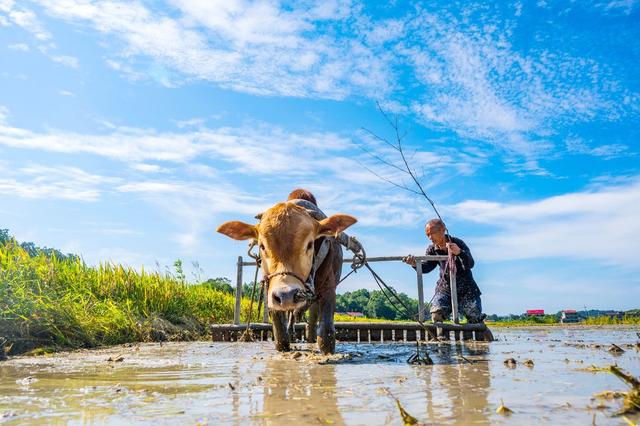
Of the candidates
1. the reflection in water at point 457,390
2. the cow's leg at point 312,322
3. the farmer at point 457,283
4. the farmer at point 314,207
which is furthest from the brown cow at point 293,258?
the farmer at point 457,283

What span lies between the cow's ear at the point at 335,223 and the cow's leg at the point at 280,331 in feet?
4.53

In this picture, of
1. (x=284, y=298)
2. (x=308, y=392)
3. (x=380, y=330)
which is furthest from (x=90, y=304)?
(x=308, y=392)

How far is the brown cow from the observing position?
467cm

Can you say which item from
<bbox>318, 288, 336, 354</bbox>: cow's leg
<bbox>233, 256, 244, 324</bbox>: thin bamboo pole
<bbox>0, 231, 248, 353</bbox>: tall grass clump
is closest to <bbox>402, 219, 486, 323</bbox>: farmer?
<bbox>233, 256, 244, 324</bbox>: thin bamboo pole

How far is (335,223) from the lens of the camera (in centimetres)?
560

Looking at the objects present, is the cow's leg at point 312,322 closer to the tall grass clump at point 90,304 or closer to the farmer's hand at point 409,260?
the farmer's hand at point 409,260

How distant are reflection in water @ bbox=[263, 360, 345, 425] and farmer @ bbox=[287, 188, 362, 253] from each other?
2194mm

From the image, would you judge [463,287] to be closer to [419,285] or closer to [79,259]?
[419,285]

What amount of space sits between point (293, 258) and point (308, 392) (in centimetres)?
197

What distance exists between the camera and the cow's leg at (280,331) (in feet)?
20.7

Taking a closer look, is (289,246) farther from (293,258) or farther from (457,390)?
(457,390)

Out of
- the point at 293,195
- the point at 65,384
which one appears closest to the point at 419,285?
the point at 293,195

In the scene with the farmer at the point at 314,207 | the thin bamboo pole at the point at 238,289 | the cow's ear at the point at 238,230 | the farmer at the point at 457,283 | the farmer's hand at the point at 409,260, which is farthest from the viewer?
the thin bamboo pole at the point at 238,289

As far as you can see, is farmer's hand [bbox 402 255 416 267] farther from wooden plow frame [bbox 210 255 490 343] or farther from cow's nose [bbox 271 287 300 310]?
cow's nose [bbox 271 287 300 310]
